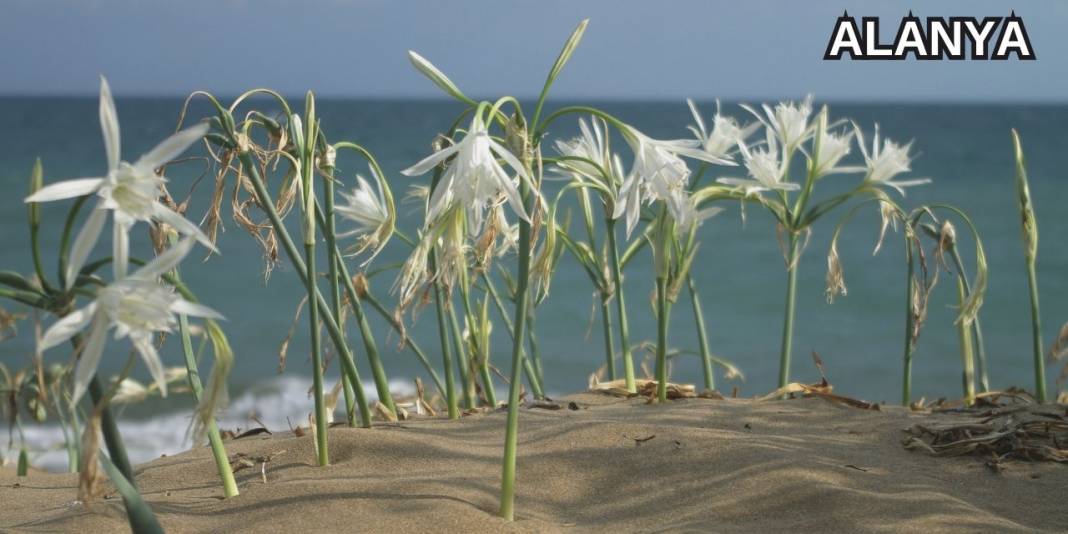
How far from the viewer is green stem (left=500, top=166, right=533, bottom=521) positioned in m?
1.39

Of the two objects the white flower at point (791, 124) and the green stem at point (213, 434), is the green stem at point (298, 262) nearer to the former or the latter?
the green stem at point (213, 434)

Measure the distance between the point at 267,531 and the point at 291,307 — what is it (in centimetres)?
934

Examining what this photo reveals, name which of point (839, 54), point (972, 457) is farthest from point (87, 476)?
point (839, 54)

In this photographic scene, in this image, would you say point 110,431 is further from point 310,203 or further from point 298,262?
point 298,262

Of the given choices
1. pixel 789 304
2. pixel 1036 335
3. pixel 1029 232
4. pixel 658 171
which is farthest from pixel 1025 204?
pixel 658 171

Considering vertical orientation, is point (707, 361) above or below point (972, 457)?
above

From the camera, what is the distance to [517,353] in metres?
1.42

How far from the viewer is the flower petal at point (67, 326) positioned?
37.9 inches

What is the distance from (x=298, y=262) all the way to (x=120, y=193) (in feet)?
2.42

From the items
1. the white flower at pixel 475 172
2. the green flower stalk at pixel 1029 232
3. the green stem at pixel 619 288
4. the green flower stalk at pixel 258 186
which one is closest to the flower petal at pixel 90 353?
the white flower at pixel 475 172

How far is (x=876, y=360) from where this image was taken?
8367 mm

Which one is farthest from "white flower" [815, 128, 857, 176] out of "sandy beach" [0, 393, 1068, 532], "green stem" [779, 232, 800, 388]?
"sandy beach" [0, 393, 1068, 532]

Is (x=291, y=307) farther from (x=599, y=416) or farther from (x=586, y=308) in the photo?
(x=599, y=416)

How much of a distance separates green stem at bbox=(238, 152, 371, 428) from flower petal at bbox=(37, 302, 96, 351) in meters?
0.57
